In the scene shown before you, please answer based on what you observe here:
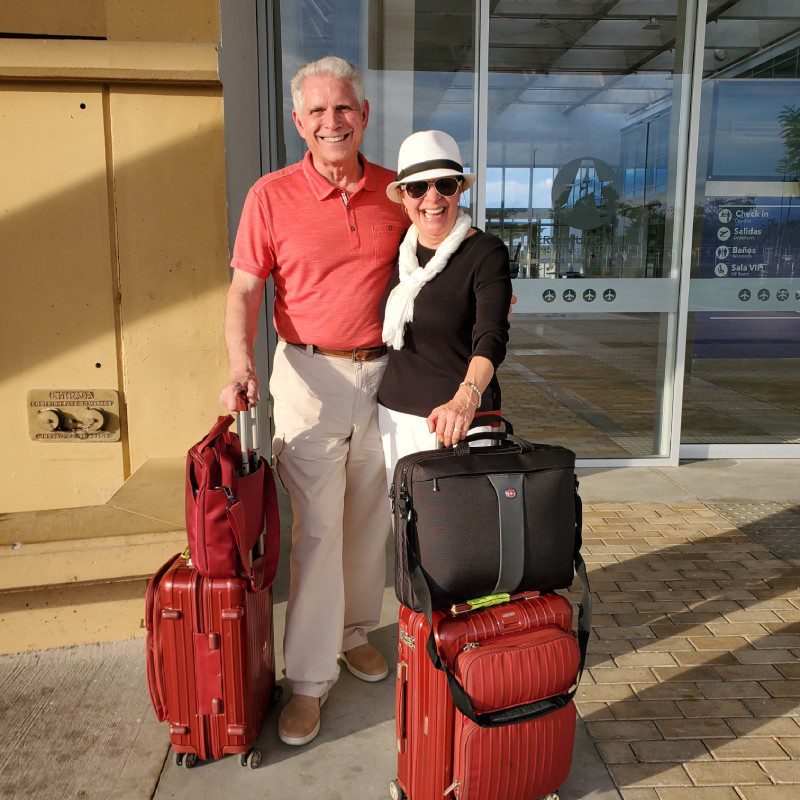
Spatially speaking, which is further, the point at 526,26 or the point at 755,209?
the point at 755,209

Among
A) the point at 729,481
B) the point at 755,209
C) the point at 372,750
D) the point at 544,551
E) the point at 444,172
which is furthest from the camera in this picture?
the point at 755,209

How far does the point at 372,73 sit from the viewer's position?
5.74m

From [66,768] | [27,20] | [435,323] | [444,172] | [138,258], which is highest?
[27,20]

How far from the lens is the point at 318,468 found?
2.60m

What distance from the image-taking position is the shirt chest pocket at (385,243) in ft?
8.40

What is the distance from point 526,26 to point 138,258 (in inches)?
160

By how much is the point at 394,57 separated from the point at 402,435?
4.19 m

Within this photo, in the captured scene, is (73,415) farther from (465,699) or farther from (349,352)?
(465,699)

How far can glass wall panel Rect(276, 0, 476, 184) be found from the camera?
5.66 m

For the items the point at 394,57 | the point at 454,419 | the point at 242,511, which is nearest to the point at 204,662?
the point at 242,511

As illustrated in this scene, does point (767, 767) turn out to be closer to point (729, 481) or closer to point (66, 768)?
point (66, 768)

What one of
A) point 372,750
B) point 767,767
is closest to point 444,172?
point 372,750

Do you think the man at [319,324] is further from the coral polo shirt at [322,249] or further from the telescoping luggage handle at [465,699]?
the telescoping luggage handle at [465,699]

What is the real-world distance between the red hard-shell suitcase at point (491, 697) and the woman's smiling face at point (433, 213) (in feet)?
3.72
